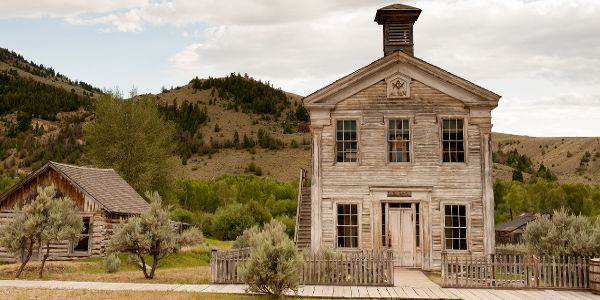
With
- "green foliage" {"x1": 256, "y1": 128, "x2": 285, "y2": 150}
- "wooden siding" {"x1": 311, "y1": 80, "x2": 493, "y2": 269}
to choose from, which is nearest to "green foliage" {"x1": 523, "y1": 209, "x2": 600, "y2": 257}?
"wooden siding" {"x1": 311, "y1": 80, "x2": 493, "y2": 269}

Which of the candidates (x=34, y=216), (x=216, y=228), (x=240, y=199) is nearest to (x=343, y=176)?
(x=34, y=216)

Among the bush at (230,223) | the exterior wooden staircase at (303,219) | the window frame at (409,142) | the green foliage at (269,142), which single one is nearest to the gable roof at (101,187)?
the exterior wooden staircase at (303,219)

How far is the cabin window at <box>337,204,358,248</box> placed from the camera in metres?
25.2

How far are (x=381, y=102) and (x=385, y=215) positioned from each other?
4364 millimetres

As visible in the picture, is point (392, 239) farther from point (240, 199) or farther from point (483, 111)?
point (240, 199)

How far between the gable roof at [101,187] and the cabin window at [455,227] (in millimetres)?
15311

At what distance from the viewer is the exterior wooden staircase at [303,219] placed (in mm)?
26219

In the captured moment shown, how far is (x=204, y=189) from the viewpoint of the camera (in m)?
71.0

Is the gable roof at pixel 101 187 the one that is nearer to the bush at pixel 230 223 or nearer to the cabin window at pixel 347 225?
the cabin window at pixel 347 225

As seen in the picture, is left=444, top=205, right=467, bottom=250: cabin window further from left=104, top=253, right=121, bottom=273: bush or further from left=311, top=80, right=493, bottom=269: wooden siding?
left=104, top=253, right=121, bottom=273: bush

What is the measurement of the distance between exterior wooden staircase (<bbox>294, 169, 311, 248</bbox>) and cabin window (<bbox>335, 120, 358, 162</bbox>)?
3.30 m

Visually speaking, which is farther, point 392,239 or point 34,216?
point 392,239

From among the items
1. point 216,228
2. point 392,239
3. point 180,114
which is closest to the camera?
point 392,239

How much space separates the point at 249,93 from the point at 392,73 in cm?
10634
